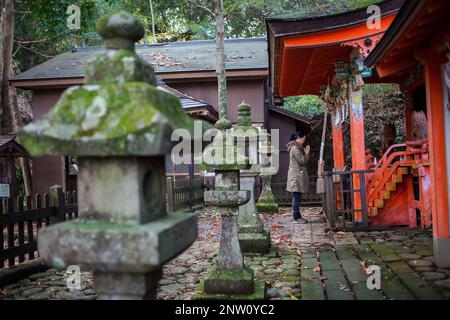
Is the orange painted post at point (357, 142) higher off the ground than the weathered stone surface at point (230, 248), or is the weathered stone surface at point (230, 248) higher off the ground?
the orange painted post at point (357, 142)

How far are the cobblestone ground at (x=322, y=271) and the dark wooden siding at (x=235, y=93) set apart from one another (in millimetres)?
8078

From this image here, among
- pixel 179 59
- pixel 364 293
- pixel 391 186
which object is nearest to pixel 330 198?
pixel 391 186

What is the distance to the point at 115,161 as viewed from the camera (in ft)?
7.99

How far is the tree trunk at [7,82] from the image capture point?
12211mm

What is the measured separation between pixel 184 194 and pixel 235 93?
16.8 feet

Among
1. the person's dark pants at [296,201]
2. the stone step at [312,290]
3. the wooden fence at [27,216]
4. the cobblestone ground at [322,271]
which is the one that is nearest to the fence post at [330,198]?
the cobblestone ground at [322,271]

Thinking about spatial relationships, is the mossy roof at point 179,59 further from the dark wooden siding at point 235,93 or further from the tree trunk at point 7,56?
the tree trunk at point 7,56

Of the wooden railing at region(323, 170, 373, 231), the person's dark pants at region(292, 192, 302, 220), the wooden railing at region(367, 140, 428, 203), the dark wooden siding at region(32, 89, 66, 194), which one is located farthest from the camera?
the dark wooden siding at region(32, 89, 66, 194)

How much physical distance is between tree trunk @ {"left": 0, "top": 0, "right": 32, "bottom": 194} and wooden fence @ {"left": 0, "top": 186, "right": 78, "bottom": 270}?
22.2 feet

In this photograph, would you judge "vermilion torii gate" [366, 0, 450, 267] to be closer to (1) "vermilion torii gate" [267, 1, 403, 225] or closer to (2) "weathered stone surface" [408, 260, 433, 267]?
(2) "weathered stone surface" [408, 260, 433, 267]

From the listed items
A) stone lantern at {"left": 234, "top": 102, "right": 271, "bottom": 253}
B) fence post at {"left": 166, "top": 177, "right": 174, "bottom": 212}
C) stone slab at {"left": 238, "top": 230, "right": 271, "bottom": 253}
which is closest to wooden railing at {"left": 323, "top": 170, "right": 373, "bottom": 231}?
stone lantern at {"left": 234, "top": 102, "right": 271, "bottom": 253}

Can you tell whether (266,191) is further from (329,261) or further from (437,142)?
(437,142)

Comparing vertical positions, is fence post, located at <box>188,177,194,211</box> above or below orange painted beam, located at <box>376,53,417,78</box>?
below

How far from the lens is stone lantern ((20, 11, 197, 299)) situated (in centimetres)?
226
